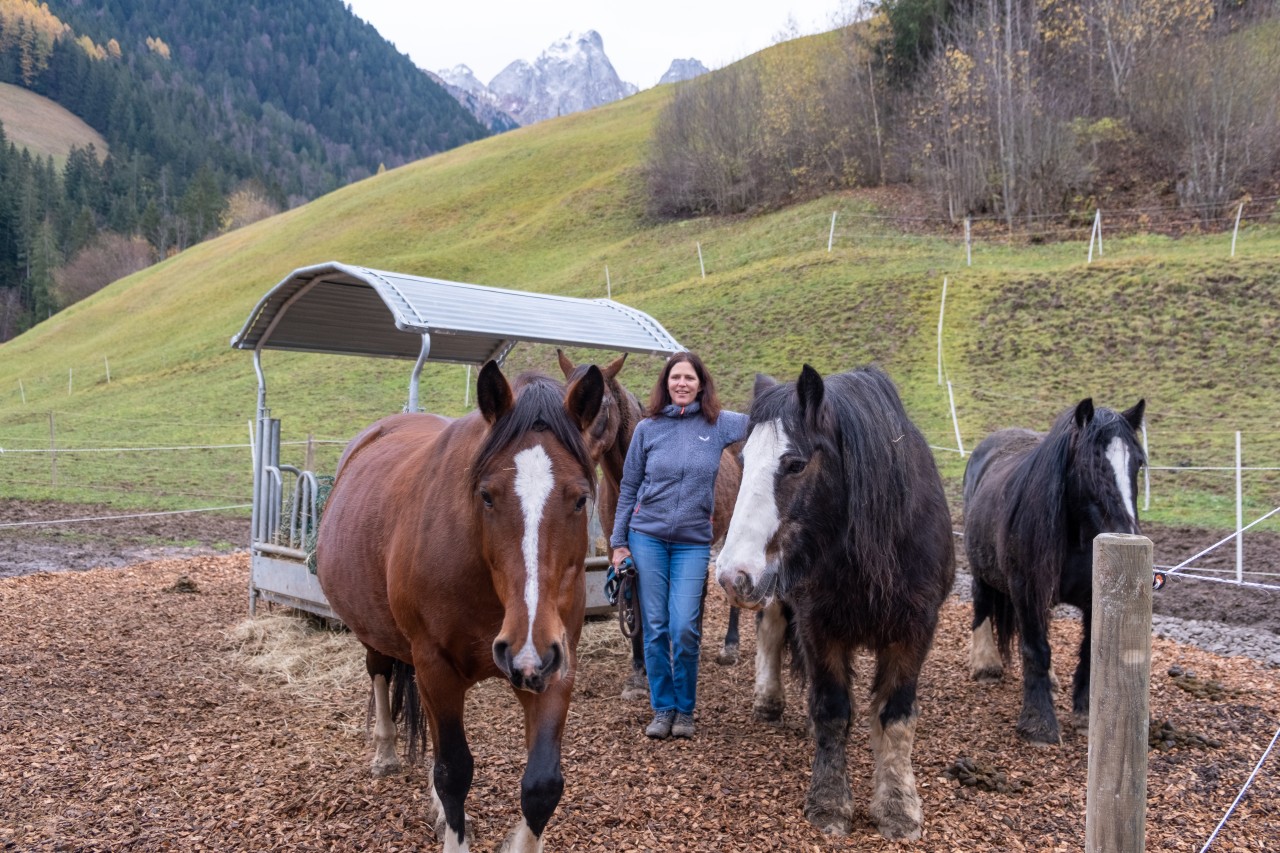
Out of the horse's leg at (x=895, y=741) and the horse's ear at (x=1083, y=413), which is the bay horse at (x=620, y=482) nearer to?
the horse's leg at (x=895, y=741)

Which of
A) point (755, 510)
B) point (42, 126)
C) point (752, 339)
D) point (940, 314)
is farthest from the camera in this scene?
point (42, 126)

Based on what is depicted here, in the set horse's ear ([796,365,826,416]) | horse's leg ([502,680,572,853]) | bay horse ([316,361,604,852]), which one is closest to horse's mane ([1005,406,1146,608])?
horse's ear ([796,365,826,416])

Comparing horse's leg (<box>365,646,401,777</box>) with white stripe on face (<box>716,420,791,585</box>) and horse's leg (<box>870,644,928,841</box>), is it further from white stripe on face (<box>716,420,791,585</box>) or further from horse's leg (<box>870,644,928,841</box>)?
horse's leg (<box>870,644,928,841</box>)

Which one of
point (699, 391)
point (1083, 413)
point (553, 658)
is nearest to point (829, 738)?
point (553, 658)

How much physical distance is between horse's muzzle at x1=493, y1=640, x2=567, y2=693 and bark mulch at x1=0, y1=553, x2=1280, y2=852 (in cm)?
124

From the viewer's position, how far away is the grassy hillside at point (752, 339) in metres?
14.5

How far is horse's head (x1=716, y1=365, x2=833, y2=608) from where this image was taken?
2.97 meters

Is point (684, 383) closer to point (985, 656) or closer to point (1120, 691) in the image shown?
point (1120, 691)

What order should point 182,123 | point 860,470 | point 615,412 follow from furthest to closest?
point 182,123, point 615,412, point 860,470

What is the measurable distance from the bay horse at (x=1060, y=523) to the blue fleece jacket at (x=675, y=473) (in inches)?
65.9

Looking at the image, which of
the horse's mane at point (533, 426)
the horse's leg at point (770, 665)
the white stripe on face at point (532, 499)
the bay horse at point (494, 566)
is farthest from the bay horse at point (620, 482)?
the white stripe on face at point (532, 499)

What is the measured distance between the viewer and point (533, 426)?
8.66 feet

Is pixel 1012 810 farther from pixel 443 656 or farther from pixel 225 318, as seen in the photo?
pixel 225 318

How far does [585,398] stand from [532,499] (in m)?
0.41
